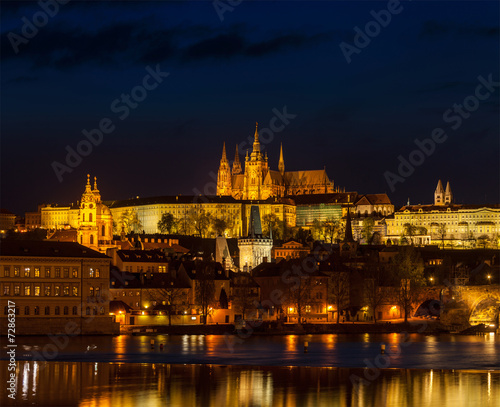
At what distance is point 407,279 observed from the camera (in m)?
92.1

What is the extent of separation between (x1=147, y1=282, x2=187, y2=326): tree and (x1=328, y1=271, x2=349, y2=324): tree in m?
11.8

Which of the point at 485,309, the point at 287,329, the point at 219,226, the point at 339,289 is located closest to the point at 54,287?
the point at 287,329

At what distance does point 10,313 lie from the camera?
61.3 m

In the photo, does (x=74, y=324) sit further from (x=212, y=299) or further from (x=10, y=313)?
(x=212, y=299)

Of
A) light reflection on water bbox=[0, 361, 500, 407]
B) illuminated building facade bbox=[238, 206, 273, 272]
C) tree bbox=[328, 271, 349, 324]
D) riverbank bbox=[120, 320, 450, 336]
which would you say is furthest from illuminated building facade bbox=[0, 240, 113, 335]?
illuminated building facade bbox=[238, 206, 273, 272]

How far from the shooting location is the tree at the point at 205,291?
7505cm

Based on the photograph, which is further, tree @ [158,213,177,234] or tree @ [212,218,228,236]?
tree @ [158,213,177,234]

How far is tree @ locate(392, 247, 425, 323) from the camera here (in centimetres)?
8562

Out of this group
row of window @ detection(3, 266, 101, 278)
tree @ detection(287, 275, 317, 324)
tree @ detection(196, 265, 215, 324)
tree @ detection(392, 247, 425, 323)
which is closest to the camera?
row of window @ detection(3, 266, 101, 278)

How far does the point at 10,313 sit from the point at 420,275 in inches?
1818

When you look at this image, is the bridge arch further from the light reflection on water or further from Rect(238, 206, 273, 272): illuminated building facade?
Rect(238, 206, 273, 272): illuminated building facade

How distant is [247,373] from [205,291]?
35.9 meters

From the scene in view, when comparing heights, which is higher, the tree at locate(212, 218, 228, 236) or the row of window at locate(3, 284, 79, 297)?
the tree at locate(212, 218, 228, 236)

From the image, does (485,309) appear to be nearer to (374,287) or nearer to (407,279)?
(374,287)
